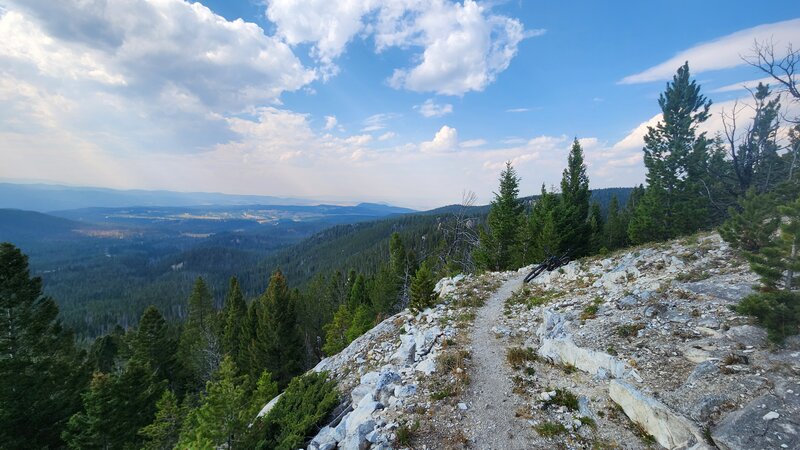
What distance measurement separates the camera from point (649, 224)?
30.2 m

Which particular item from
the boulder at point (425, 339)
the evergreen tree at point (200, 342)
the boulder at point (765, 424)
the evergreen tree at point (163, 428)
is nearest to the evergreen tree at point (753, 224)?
the boulder at point (765, 424)

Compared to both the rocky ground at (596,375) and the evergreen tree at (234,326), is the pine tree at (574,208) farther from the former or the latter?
the evergreen tree at (234,326)

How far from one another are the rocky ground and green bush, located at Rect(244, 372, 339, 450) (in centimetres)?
65

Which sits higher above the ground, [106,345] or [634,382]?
[634,382]

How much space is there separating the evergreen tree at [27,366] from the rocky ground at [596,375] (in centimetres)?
1556

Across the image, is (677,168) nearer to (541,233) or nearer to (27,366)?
(541,233)

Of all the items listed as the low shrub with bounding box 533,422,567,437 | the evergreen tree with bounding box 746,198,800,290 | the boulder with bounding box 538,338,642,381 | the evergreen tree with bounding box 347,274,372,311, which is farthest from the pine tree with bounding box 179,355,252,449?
the evergreen tree with bounding box 347,274,372,311

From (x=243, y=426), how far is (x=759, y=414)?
13.0 metres

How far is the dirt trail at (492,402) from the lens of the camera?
26.8 ft

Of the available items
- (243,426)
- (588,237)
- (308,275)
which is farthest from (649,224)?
(308,275)

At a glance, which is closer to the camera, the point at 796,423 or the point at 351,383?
the point at 796,423

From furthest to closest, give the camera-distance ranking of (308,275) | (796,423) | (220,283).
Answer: (220,283) < (308,275) < (796,423)

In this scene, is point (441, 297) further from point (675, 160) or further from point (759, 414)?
point (675, 160)

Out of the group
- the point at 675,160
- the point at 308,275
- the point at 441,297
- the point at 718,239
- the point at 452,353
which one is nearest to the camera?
the point at 452,353
